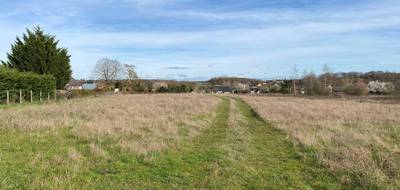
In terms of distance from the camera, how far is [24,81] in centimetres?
3712

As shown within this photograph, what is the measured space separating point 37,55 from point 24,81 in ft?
39.6

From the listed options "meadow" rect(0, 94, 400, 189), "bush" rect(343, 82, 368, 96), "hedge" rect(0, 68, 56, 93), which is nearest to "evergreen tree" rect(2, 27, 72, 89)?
"hedge" rect(0, 68, 56, 93)

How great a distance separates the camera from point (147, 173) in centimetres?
806

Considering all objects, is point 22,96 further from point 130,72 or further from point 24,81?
point 130,72

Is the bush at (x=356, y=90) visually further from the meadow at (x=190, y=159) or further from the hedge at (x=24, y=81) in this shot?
the meadow at (x=190, y=159)

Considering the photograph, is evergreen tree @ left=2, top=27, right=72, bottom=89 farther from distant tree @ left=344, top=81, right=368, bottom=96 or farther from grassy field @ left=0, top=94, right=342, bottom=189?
distant tree @ left=344, top=81, right=368, bottom=96

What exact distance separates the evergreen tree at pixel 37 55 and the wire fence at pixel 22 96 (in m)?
4.88

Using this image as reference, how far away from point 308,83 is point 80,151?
315 ft

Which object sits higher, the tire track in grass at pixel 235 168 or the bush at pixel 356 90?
the bush at pixel 356 90

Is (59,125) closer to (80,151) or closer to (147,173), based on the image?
(80,151)

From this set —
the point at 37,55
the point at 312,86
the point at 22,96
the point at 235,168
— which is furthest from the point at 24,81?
the point at 312,86

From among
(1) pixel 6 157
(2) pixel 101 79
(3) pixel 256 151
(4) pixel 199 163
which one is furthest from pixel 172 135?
(2) pixel 101 79

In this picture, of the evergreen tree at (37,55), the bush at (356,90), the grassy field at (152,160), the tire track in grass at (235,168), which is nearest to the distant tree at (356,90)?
the bush at (356,90)

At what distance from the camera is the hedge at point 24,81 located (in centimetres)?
3300
